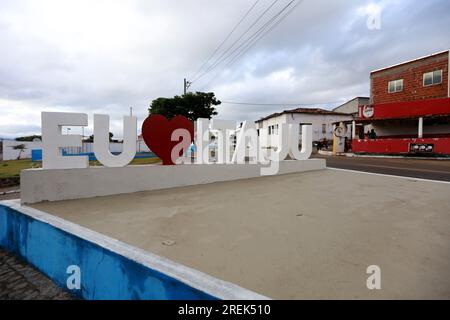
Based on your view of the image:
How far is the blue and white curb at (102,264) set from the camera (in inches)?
74.1

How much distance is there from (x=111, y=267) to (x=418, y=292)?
271cm

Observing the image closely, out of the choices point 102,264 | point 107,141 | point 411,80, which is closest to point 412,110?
point 411,80

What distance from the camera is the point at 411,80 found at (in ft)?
65.8

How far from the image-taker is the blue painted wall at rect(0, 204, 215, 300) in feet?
6.59

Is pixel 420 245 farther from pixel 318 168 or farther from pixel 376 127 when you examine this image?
pixel 376 127

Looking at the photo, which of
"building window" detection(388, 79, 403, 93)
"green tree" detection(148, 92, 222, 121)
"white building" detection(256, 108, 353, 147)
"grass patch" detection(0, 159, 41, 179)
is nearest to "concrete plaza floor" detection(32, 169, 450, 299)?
"grass patch" detection(0, 159, 41, 179)

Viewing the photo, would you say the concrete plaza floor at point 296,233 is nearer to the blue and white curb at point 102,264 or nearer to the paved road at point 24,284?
the blue and white curb at point 102,264

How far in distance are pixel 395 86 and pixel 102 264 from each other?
1028 inches

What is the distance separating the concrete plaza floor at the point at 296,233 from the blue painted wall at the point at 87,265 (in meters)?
0.35

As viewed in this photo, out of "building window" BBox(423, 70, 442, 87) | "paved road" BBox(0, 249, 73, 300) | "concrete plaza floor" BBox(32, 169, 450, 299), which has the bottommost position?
"paved road" BBox(0, 249, 73, 300)

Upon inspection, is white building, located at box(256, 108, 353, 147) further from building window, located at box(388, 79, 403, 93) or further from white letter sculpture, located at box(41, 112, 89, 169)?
white letter sculpture, located at box(41, 112, 89, 169)

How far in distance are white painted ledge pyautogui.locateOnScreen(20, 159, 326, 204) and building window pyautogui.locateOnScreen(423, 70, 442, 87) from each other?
20.3 meters

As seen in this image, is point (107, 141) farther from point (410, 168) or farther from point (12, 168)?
point (12, 168)

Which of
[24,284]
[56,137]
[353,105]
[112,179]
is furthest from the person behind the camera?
[353,105]
